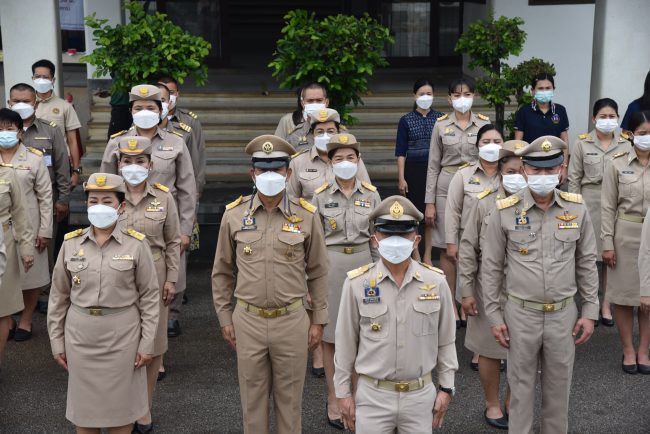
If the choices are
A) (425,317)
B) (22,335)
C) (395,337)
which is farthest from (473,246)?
(22,335)

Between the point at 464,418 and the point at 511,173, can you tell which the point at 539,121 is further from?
the point at 464,418

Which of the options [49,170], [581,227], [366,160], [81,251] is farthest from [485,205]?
[366,160]

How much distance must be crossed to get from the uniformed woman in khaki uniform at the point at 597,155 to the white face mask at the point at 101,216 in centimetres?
457

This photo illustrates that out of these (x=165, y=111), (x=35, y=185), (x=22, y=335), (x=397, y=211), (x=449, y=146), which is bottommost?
(x=22, y=335)

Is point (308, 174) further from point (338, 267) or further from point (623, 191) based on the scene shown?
point (623, 191)

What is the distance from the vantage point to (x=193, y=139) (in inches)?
347

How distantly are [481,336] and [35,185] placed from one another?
394 cm

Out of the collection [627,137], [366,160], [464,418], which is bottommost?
[464,418]

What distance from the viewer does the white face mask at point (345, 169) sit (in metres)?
6.53

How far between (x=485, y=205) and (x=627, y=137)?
2465 mm

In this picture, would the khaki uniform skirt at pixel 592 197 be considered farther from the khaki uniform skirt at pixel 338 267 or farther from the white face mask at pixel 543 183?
the white face mask at pixel 543 183

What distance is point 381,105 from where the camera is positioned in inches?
512

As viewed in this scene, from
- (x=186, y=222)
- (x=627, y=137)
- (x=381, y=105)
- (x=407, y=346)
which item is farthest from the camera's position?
(x=381, y=105)

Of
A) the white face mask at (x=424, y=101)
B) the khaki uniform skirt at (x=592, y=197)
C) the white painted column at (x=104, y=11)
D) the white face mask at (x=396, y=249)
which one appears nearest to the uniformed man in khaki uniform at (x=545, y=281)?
the white face mask at (x=396, y=249)
